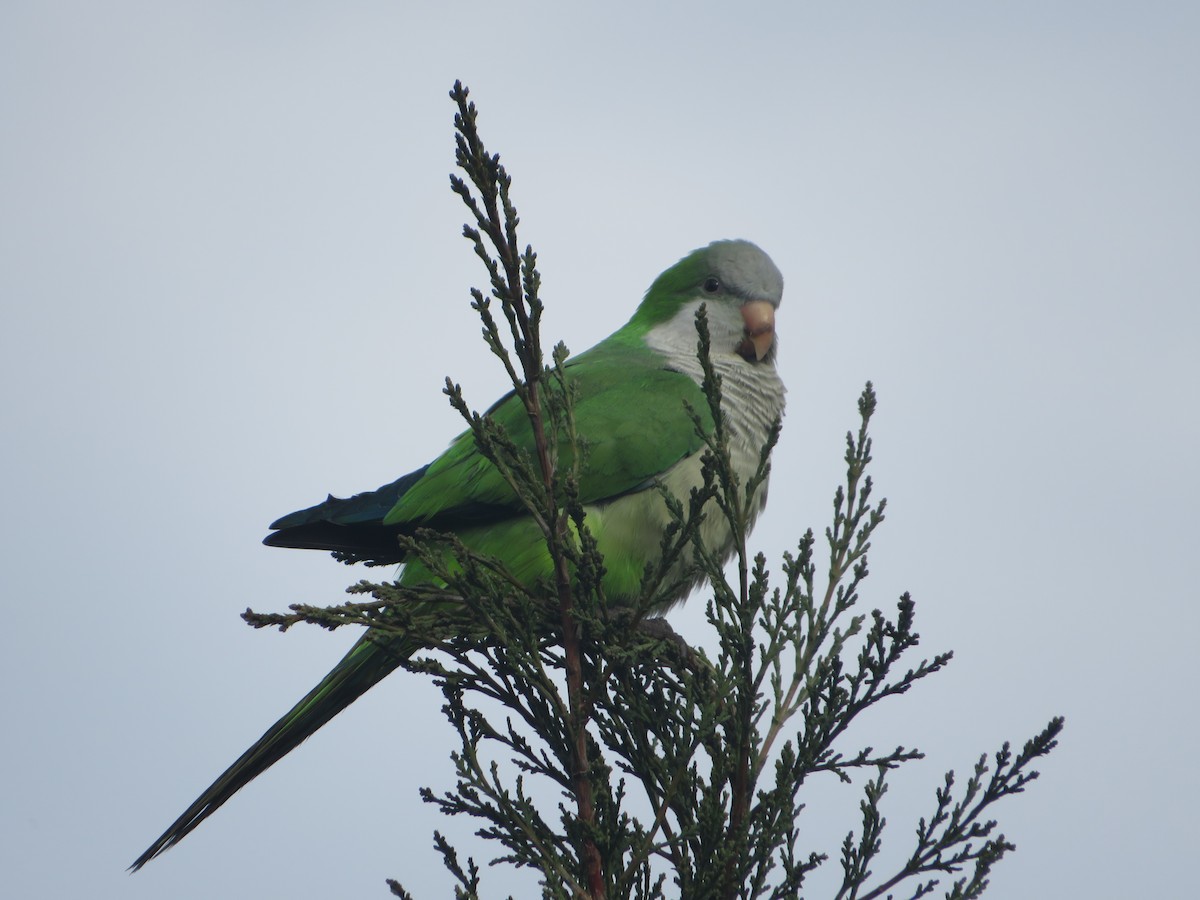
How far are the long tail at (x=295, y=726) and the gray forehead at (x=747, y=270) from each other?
2077mm

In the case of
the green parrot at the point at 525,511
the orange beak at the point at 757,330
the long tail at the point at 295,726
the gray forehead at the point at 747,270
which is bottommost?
the long tail at the point at 295,726

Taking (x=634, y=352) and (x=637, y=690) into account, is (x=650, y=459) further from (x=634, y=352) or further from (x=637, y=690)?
(x=637, y=690)

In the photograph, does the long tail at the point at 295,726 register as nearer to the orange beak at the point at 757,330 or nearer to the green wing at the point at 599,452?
the green wing at the point at 599,452

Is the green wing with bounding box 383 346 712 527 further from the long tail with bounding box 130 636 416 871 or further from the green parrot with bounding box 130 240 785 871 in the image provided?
the long tail with bounding box 130 636 416 871

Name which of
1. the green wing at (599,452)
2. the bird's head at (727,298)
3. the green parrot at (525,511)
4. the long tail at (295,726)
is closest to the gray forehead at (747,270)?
the bird's head at (727,298)

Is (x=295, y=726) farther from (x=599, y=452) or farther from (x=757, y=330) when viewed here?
(x=757, y=330)

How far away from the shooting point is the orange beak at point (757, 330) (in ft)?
14.3

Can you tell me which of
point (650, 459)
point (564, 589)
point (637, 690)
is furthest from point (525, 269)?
point (650, 459)

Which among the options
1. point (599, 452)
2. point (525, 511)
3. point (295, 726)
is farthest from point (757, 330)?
point (295, 726)

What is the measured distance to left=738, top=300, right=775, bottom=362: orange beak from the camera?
434 centimetres

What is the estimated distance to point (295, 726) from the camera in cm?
326

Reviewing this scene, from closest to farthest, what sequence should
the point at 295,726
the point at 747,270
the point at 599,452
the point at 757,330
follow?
the point at 295,726
the point at 599,452
the point at 757,330
the point at 747,270

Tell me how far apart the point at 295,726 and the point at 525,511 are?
982 millimetres

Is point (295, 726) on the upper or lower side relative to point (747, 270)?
lower
